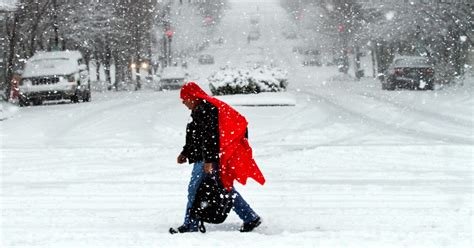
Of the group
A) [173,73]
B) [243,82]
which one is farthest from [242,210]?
[173,73]

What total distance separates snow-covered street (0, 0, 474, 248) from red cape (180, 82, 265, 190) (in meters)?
0.52

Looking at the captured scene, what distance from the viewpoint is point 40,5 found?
101 ft

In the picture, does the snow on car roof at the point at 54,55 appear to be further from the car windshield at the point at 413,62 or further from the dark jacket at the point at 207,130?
the dark jacket at the point at 207,130

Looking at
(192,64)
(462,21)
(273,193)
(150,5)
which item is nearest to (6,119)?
(273,193)

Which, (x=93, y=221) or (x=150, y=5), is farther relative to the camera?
(x=150, y=5)

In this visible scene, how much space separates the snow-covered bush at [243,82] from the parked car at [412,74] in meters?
7.35

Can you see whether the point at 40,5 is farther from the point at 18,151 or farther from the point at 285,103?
the point at 18,151

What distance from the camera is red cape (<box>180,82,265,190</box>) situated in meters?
5.95

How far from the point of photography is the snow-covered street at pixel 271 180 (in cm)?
618

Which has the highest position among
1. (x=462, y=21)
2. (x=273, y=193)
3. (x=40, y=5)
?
(x=40, y=5)

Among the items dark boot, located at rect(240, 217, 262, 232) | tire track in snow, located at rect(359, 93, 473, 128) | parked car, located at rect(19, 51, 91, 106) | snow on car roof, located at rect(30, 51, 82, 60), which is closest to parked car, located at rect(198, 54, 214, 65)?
snow on car roof, located at rect(30, 51, 82, 60)

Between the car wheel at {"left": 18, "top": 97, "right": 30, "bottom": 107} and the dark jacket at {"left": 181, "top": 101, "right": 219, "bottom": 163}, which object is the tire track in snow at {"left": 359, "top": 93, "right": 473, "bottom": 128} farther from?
the car wheel at {"left": 18, "top": 97, "right": 30, "bottom": 107}

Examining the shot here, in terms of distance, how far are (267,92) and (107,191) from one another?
14.6 metres

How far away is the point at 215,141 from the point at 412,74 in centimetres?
2418
